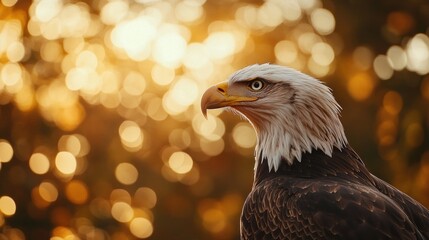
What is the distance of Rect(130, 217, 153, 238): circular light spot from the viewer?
28.1 metres

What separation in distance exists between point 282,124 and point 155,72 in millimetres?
21419

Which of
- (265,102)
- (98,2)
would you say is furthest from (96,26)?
(265,102)

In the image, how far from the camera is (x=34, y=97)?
86.3 feet

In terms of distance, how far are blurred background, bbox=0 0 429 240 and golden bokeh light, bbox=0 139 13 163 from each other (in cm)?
3

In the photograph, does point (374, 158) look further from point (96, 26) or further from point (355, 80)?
point (96, 26)

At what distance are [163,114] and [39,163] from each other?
17.3 feet

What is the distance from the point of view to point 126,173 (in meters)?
29.2

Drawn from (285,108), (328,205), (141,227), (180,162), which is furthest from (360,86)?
(328,205)

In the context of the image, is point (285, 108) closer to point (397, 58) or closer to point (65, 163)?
point (397, 58)

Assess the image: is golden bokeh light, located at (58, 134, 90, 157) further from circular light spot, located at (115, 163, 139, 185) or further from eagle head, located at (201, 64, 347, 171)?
eagle head, located at (201, 64, 347, 171)

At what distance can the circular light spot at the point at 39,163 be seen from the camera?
86.1 feet

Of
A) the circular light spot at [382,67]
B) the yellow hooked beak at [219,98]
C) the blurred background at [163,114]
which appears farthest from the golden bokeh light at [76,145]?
the yellow hooked beak at [219,98]

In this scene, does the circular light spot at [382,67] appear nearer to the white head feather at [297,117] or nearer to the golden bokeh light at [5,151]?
the golden bokeh light at [5,151]

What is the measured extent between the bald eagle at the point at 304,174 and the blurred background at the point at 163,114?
11.9 metres
